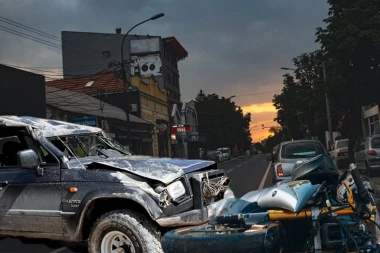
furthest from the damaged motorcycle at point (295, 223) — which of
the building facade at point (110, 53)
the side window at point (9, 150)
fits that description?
the building facade at point (110, 53)

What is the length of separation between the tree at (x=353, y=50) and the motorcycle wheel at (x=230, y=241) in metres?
18.8

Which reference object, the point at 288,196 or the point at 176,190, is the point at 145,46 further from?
the point at 288,196

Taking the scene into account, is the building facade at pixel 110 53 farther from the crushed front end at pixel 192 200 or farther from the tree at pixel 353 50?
the crushed front end at pixel 192 200

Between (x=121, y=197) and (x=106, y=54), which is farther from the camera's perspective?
(x=106, y=54)

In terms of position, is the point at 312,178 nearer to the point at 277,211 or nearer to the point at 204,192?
the point at 277,211

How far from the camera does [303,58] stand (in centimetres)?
4797

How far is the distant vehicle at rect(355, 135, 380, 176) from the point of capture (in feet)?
54.1

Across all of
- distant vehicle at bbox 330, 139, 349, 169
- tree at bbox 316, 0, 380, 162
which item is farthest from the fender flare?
distant vehicle at bbox 330, 139, 349, 169

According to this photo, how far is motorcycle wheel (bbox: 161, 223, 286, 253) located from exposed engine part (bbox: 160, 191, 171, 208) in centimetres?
120

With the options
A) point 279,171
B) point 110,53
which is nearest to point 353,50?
point 279,171

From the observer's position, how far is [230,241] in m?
3.43

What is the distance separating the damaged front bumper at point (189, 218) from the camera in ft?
15.8

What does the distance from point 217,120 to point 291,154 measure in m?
79.7

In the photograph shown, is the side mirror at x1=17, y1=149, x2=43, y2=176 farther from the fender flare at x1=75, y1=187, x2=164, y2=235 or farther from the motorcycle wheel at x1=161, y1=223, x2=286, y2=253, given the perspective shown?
the motorcycle wheel at x1=161, y1=223, x2=286, y2=253
